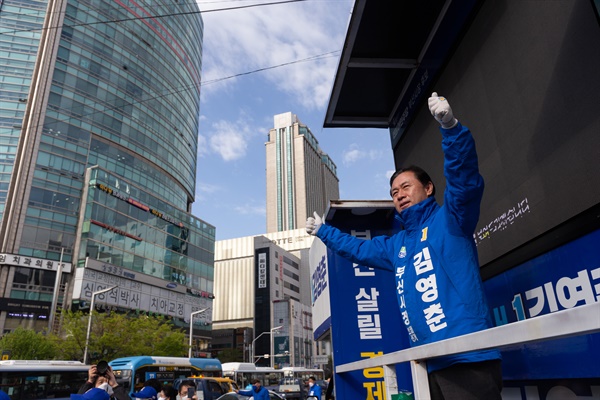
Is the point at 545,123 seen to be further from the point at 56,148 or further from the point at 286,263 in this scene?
the point at 286,263

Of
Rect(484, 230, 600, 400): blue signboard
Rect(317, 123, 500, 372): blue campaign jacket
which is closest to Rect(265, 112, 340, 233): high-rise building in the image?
Rect(484, 230, 600, 400): blue signboard

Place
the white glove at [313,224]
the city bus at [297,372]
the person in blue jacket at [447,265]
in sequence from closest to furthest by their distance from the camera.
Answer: the person in blue jacket at [447,265] < the white glove at [313,224] < the city bus at [297,372]

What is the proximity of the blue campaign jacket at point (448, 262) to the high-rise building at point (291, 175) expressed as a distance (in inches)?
5392

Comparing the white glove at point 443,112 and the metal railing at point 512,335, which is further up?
the white glove at point 443,112

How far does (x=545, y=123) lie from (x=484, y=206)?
1.06 metres

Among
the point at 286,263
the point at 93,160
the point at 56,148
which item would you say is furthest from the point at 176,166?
the point at 286,263

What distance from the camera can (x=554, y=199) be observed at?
2.82 m

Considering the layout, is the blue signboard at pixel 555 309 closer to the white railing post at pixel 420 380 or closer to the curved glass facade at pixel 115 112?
the white railing post at pixel 420 380

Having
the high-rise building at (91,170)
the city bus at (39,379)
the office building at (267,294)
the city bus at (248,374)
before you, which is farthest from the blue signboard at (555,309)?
the office building at (267,294)

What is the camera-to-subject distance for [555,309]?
2783mm

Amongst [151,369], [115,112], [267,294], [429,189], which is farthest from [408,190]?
[267,294]

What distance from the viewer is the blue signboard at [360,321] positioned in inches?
192

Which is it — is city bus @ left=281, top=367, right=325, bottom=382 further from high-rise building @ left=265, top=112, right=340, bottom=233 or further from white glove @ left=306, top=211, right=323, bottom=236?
high-rise building @ left=265, top=112, right=340, bottom=233

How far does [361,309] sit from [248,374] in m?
26.9
